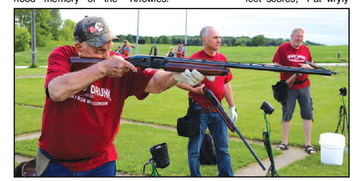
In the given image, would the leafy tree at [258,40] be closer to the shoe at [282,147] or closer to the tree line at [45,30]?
the tree line at [45,30]

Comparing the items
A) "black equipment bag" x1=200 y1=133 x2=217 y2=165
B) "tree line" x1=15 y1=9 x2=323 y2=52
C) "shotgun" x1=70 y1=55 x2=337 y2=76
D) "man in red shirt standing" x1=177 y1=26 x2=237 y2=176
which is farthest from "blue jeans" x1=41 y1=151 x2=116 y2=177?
"tree line" x1=15 y1=9 x2=323 y2=52

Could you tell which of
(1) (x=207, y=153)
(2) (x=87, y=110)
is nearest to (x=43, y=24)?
(1) (x=207, y=153)

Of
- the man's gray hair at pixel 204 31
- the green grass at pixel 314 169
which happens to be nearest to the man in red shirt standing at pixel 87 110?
the man's gray hair at pixel 204 31

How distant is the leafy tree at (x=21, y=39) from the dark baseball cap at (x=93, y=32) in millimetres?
31138

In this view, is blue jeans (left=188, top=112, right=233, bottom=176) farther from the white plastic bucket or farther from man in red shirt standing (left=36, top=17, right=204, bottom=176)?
man in red shirt standing (left=36, top=17, right=204, bottom=176)

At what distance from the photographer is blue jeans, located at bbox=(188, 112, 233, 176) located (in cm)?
611

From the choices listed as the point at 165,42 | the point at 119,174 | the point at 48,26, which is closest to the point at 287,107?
the point at 119,174

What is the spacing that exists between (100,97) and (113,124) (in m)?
0.29

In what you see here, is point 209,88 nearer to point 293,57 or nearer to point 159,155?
point 159,155

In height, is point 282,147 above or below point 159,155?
below

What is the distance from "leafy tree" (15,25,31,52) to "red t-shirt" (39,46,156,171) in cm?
3120

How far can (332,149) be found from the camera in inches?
287

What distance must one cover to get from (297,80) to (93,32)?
550 cm

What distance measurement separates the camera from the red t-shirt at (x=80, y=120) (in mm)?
3551
